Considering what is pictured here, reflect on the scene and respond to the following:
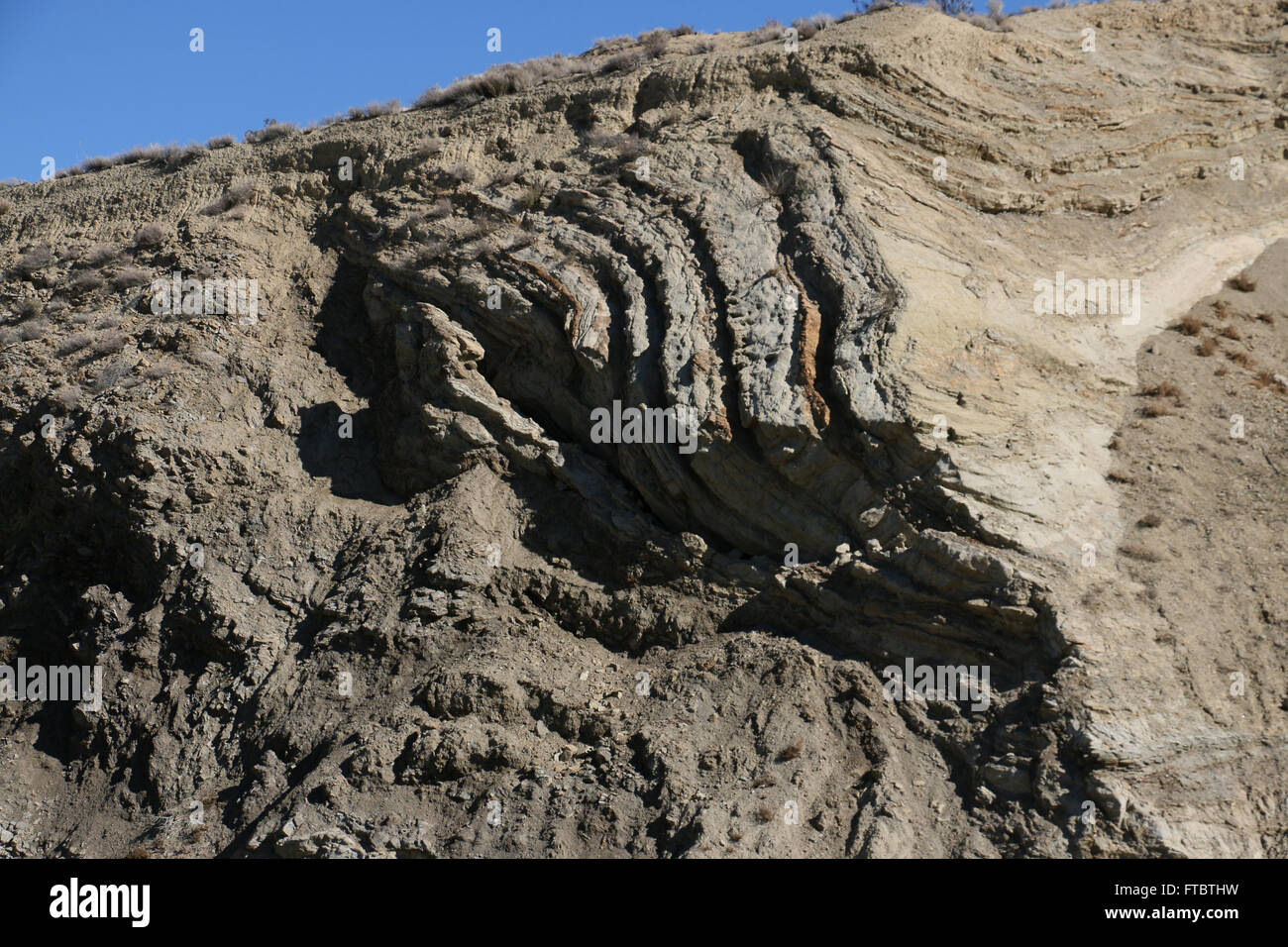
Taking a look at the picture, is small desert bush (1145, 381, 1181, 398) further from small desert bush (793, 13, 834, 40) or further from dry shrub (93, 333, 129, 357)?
dry shrub (93, 333, 129, 357)

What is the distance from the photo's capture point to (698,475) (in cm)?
1186

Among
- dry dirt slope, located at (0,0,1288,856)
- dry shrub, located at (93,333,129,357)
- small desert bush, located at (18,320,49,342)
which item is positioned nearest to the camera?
dry dirt slope, located at (0,0,1288,856)

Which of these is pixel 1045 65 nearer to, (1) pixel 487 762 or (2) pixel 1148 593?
(2) pixel 1148 593

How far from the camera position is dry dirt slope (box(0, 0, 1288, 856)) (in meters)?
10.0

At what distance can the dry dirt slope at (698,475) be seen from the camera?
32.8 ft

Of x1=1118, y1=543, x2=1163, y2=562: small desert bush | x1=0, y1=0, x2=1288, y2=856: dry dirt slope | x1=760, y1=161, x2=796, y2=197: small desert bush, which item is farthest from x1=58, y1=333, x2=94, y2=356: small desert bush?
x1=1118, y1=543, x2=1163, y2=562: small desert bush

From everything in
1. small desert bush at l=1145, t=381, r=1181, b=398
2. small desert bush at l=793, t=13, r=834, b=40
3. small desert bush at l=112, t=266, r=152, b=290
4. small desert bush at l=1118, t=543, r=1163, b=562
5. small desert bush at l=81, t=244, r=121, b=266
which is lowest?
small desert bush at l=1118, t=543, r=1163, b=562

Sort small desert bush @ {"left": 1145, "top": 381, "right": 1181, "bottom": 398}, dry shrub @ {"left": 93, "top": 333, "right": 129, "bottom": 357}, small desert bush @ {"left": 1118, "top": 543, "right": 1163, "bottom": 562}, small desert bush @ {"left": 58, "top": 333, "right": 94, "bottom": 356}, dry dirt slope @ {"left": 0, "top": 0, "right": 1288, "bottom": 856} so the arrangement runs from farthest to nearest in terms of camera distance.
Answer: small desert bush @ {"left": 58, "top": 333, "right": 94, "bottom": 356}
dry shrub @ {"left": 93, "top": 333, "right": 129, "bottom": 357}
small desert bush @ {"left": 1145, "top": 381, "right": 1181, "bottom": 398}
small desert bush @ {"left": 1118, "top": 543, "right": 1163, "bottom": 562}
dry dirt slope @ {"left": 0, "top": 0, "right": 1288, "bottom": 856}

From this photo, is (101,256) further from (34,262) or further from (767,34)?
(767,34)

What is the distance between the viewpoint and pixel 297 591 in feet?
42.2

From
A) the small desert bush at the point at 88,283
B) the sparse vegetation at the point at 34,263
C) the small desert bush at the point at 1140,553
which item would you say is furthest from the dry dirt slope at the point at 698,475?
the sparse vegetation at the point at 34,263

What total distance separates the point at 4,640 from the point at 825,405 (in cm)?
1015

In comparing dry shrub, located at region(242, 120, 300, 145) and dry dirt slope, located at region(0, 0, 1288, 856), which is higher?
dry shrub, located at region(242, 120, 300, 145)

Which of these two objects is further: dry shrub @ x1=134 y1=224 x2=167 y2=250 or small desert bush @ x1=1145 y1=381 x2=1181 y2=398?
dry shrub @ x1=134 y1=224 x2=167 y2=250
